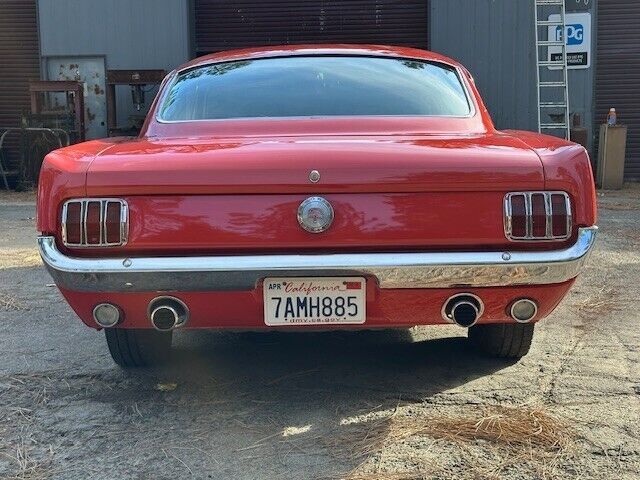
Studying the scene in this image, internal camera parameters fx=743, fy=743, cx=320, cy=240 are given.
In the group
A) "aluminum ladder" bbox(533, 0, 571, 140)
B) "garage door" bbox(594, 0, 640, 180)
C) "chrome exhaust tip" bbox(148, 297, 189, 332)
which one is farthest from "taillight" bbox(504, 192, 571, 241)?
"garage door" bbox(594, 0, 640, 180)

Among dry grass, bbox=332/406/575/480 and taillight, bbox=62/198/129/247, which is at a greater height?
taillight, bbox=62/198/129/247

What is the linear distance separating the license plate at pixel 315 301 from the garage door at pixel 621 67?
11.5m

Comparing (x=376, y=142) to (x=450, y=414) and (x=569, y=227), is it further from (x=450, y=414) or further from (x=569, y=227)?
(x=450, y=414)

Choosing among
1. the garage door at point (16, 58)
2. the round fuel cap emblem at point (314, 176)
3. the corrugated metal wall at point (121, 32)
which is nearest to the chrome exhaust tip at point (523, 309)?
the round fuel cap emblem at point (314, 176)

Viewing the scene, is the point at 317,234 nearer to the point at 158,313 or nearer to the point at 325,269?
the point at 325,269

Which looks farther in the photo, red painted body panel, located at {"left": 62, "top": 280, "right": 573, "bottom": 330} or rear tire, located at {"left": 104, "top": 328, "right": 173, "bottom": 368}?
rear tire, located at {"left": 104, "top": 328, "right": 173, "bottom": 368}

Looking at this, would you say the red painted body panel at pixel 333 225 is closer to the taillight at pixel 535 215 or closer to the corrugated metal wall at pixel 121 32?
the taillight at pixel 535 215

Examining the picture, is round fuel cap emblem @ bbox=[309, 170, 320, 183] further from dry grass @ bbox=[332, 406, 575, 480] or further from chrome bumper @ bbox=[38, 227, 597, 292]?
dry grass @ bbox=[332, 406, 575, 480]

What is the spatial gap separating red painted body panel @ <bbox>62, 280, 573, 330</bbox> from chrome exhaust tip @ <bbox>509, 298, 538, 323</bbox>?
20 mm

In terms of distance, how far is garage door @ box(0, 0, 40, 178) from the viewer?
1379cm

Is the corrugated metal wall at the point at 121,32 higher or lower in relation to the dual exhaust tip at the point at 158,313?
higher

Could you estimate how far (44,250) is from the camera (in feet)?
9.23

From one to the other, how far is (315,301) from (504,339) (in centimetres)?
119

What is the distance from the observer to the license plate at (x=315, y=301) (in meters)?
2.74
